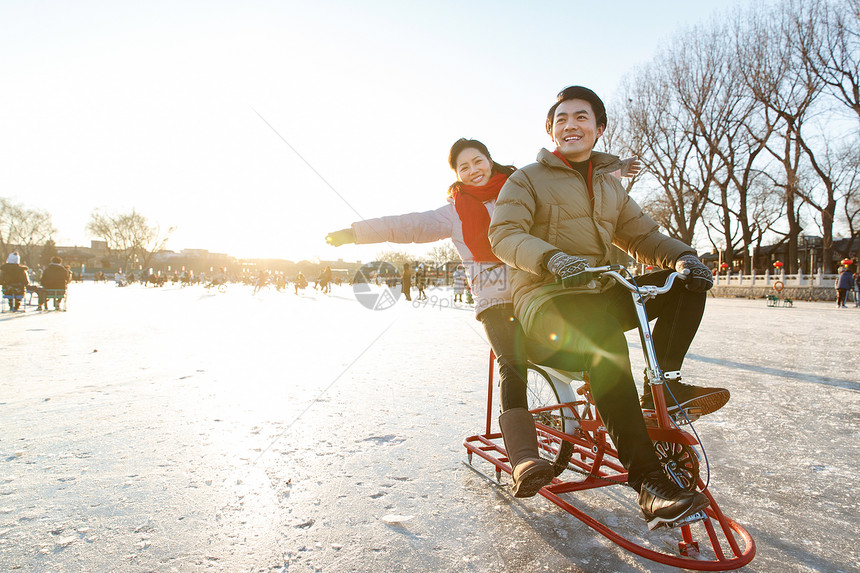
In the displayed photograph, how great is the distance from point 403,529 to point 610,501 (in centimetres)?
104

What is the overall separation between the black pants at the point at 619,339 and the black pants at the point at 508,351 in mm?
310

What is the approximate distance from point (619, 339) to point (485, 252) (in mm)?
1013

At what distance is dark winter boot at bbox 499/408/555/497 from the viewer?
2.03 meters

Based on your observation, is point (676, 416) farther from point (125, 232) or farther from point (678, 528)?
point (125, 232)

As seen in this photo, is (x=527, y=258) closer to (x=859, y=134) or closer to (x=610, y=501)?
(x=610, y=501)

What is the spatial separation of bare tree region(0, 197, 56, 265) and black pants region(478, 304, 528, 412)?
84869 mm

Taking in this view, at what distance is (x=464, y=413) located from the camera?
13.4 feet

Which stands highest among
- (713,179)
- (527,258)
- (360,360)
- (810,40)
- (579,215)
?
(810,40)

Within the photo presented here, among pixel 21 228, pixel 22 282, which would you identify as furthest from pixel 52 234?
pixel 22 282

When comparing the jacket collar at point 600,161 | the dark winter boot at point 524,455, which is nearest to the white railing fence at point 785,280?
the jacket collar at point 600,161

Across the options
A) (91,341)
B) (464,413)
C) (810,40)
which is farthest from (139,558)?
(810,40)

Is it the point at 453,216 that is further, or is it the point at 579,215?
the point at 453,216

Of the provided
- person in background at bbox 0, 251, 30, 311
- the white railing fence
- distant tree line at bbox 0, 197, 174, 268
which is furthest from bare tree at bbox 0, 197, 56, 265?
the white railing fence

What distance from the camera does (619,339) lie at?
195 cm
